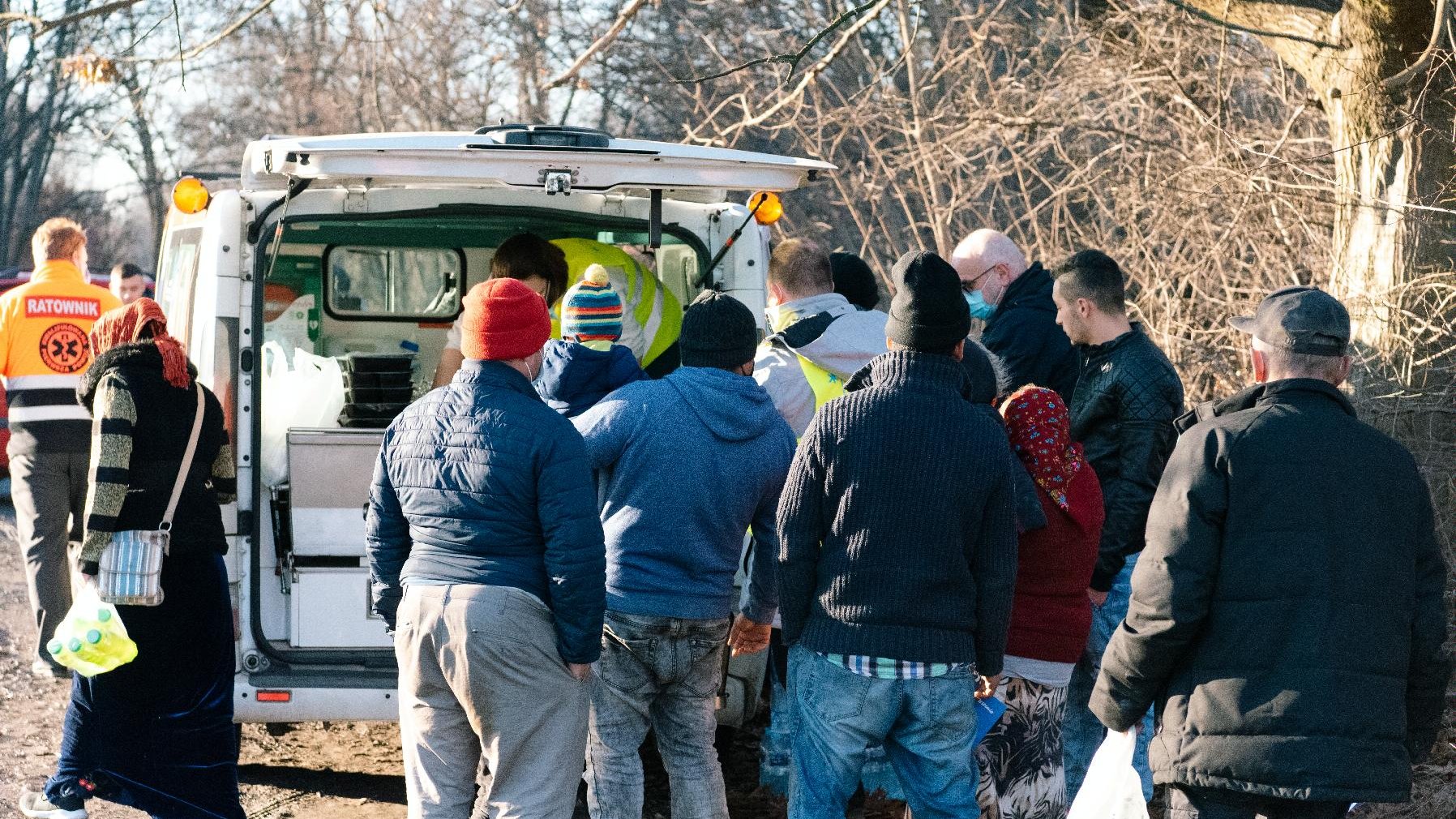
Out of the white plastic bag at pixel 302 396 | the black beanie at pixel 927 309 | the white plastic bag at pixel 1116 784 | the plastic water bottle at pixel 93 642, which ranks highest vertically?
the black beanie at pixel 927 309

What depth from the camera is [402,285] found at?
6.97 m

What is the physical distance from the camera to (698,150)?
15.4 ft

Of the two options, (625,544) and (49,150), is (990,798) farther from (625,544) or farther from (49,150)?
(49,150)

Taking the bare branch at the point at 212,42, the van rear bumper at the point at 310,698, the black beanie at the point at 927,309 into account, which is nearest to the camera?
the black beanie at the point at 927,309

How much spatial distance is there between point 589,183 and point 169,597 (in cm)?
181

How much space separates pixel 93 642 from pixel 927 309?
2655 mm

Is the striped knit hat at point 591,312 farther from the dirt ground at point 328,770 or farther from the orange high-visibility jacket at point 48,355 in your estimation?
the orange high-visibility jacket at point 48,355

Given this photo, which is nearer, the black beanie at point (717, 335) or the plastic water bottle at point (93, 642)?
the black beanie at point (717, 335)

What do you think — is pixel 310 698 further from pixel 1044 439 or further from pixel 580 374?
pixel 1044 439

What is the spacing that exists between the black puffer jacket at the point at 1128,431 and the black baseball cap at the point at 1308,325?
1.26 meters

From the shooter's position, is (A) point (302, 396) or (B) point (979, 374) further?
(A) point (302, 396)

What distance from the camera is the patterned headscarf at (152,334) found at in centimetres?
460

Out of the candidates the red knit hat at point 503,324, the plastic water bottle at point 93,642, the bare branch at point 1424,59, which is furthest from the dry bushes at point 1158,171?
the plastic water bottle at point 93,642

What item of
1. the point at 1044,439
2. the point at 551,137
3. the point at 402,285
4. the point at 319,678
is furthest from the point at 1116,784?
the point at 402,285
